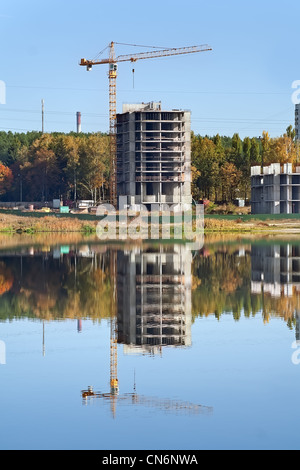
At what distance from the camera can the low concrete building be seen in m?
140

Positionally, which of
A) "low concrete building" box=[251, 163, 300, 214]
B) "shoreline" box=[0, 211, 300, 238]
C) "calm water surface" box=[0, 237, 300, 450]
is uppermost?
"low concrete building" box=[251, 163, 300, 214]

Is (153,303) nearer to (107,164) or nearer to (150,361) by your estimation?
(150,361)

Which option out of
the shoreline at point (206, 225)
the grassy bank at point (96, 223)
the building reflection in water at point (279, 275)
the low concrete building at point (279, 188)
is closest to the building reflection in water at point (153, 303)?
the building reflection in water at point (279, 275)

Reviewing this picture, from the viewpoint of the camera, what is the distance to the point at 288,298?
3666 cm

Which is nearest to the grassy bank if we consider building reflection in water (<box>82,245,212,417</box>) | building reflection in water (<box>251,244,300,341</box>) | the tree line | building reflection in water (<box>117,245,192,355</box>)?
building reflection in water (<box>251,244,300,341</box>)

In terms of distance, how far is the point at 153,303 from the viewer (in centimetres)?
3522

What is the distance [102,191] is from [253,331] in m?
154

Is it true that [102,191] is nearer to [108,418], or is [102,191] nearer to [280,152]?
[280,152]

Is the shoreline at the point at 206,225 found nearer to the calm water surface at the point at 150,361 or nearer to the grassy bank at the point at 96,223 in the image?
the grassy bank at the point at 96,223

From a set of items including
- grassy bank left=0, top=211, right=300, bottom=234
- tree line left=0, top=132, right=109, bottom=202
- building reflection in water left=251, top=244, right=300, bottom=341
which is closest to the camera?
building reflection in water left=251, top=244, right=300, bottom=341

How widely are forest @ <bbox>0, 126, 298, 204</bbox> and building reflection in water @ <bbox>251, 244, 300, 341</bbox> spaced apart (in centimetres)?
8595

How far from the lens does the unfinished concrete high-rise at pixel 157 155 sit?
157m

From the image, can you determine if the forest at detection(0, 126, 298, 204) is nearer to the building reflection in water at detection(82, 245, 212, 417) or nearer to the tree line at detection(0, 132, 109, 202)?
the tree line at detection(0, 132, 109, 202)
